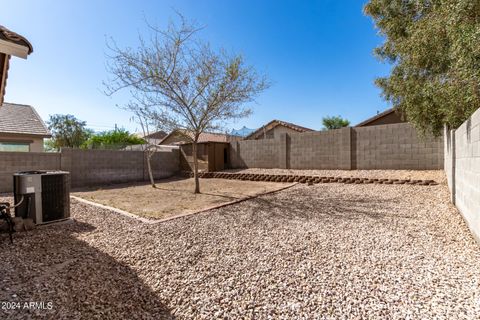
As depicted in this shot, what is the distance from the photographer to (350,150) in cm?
1005

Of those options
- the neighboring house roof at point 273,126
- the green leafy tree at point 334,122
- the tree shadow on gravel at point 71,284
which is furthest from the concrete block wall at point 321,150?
the green leafy tree at point 334,122

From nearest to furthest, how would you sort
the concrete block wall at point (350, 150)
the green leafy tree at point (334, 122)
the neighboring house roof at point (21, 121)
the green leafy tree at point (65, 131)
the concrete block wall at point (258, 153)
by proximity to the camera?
the concrete block wall at point (350, 150)
the neighboring house roof at point (21, 121)
the concrete block wall at point (258, 153)
the green leafy tree at point (65, 131)
the green leafy tree at point (334, 122)

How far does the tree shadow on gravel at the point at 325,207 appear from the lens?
15.7ft

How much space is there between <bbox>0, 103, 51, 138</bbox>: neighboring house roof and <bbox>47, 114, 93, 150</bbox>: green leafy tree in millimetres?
11662

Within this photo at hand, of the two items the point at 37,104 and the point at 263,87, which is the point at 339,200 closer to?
the point at 263,87

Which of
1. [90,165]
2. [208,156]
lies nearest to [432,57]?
[208,156]

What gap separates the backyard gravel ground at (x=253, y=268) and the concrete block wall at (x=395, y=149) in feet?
14.8

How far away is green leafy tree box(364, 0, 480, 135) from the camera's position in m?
3.41

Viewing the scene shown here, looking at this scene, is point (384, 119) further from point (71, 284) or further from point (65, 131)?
point (65, 131)

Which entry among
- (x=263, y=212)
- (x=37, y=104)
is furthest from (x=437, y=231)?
(x=37, y=104)

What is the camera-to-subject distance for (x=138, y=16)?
23.0ft

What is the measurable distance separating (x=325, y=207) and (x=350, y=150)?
216 inches

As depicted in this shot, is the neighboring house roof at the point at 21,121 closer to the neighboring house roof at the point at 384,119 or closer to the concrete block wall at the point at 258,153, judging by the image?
the concrete block wall at the point at 258,153

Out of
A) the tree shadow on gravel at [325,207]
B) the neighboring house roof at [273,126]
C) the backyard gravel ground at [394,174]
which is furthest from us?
the neighboring house roof at [273,126]
